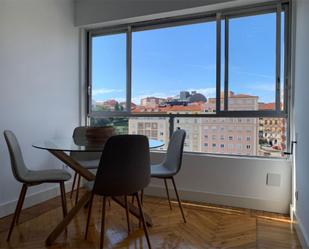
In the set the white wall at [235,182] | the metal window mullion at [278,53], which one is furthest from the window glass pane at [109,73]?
the metal window mullion at [278,53]

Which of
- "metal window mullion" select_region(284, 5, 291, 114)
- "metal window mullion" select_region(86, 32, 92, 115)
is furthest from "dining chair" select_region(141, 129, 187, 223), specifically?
"metal window mullion" select_region(86, 32, 92, 115)

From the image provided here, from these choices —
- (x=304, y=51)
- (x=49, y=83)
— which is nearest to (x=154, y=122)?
(x=49, y=83)

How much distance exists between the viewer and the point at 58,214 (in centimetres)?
276

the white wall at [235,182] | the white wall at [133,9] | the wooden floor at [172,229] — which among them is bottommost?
the wooden floor at [172,229]

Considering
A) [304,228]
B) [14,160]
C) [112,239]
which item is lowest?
[112,239]

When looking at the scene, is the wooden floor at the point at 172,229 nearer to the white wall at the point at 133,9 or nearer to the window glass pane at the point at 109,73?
the window glass pane at the point at 109,73

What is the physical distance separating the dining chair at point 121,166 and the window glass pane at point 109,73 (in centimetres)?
190

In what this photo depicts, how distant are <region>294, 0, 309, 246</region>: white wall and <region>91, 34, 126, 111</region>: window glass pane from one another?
2185 mm

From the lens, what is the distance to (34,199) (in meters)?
3.06

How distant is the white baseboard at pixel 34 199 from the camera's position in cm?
271

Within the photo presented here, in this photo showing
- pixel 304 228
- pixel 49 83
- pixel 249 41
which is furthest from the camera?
pixel 49 83

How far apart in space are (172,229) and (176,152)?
73 cm

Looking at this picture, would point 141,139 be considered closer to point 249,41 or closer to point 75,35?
point 249,41

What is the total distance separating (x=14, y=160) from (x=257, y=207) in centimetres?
250
